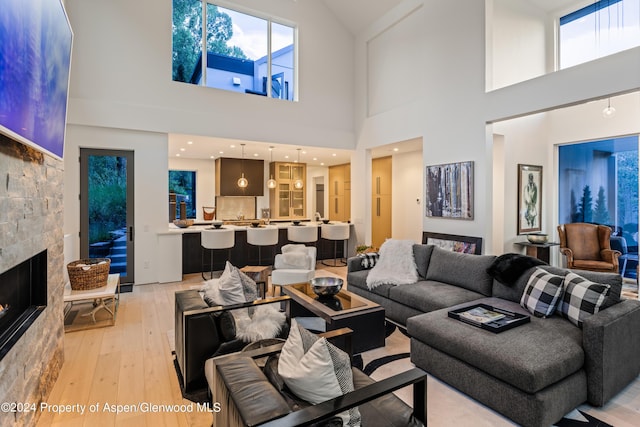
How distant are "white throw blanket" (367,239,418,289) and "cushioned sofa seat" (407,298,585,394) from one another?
4.17ft

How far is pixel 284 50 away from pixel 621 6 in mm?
5870

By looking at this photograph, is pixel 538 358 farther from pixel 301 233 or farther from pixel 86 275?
pixel 301 233

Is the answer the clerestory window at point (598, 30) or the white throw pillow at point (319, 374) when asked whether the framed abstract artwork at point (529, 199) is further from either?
the white throw pillow at point (319, 374)

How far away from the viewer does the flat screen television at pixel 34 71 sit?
1.41 metres

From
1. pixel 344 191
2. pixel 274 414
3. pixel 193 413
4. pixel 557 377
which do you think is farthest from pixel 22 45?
pixel 344 191

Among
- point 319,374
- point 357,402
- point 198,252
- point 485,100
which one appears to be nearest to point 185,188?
point 198,252

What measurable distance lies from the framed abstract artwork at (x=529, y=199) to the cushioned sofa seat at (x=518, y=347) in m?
3.61

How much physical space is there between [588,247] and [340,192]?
616 cm

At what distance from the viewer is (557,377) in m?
2.08

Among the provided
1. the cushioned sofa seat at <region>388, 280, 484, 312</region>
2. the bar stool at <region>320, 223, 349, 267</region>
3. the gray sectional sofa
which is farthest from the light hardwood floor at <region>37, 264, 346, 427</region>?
the bar stool at <region>320, 223, 349, 267</region>

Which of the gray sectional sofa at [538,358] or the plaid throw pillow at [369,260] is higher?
the plaid throw pillow at [369,260]

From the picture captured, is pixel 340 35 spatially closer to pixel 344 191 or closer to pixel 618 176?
pixel 344 191

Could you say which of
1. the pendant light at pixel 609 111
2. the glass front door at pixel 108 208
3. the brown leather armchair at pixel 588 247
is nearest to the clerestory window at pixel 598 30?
the pendant light at pixel 609 111

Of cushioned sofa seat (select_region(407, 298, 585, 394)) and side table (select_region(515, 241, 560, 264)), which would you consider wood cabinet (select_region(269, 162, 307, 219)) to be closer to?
side table (select_region(515, 241, 560, 264))
